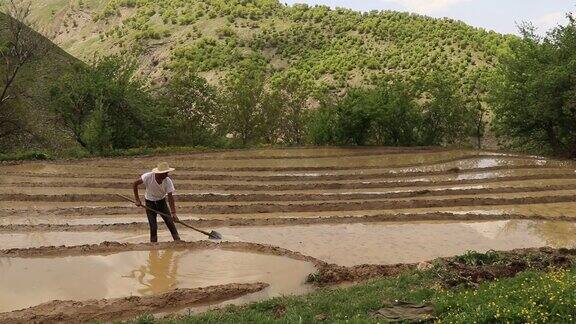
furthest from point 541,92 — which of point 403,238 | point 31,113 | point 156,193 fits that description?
point 31,113

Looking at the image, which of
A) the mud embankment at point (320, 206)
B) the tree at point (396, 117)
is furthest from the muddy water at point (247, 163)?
the mud embankment at point (320, 206)

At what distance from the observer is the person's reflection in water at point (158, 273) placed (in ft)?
30.8

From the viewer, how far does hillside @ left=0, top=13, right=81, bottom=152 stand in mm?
27984

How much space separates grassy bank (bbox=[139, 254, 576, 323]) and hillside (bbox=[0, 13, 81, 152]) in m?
24.4

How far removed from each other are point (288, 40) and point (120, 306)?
59.0m

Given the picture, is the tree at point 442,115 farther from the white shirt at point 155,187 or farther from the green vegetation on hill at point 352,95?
the white shirt at point 155,187

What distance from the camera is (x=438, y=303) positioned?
6.98 m

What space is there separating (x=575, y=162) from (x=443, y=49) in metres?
31.7

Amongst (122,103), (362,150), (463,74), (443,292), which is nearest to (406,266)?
(443,292)

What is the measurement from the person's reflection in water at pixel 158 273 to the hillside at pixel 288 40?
41.0 m

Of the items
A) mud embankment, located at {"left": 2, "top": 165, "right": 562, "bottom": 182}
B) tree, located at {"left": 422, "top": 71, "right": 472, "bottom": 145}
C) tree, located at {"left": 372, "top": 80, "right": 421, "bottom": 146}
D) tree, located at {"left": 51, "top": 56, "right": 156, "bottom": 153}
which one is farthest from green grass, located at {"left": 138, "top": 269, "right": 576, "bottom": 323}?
tree, located at {"left": 422, "top": 71, "right": 472, "bottom": 145}

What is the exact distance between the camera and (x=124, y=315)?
7941mm

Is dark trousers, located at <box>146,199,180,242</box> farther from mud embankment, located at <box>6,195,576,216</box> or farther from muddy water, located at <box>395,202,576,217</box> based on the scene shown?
muddy water, located at <box>395,202,576,217</box>

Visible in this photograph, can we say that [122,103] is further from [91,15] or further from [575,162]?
[91,15]
